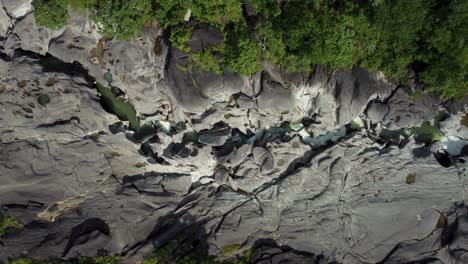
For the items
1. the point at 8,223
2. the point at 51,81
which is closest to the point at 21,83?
the point at 51,81

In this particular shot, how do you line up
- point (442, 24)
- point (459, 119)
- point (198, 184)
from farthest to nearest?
1. point (198, 184)
2. point (459, 119)
3. point (442, 24)

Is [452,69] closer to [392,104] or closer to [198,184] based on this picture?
[392,104]

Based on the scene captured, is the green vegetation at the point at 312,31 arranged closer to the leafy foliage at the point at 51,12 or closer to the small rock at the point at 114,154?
the leafy foliage at the point at 51,12

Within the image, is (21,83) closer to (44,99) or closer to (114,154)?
(44,99)

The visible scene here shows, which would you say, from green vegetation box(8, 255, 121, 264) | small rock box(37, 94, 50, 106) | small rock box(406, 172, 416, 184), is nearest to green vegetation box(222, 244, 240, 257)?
green vegetation box(8, 255, 121, 264)

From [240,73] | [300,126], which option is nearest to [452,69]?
[300,126]

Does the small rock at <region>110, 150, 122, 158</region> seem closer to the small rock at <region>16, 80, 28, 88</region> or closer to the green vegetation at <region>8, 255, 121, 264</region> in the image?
the green vegetation at <region>8, 255, 121, 264</region>

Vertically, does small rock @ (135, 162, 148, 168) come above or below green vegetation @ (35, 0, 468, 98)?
below
